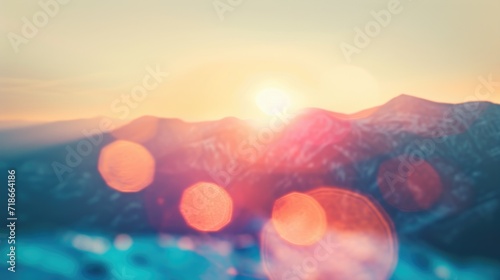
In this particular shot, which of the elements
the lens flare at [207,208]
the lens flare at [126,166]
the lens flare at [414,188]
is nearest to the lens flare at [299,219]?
the lens flare at [207,208]

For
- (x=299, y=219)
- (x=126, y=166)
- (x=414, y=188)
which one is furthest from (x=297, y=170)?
(x=126, y=166)

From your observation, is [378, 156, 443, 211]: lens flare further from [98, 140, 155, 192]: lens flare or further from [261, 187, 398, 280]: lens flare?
[98, 140, 155, 192]: lens flare

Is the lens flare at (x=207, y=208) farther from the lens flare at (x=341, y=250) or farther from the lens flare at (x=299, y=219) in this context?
the lens flare at (x=299, y=219)

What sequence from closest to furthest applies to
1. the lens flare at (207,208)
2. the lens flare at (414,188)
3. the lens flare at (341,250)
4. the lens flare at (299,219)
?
1. the lens flare at (341,250)
2. the lens flare at (299,219)
3. the lens flare at (207,208)
4. the lens flare at (414,188)

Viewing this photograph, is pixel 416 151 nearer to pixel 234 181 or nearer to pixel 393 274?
pixel 393 274

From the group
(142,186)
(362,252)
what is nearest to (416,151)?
(362,252)

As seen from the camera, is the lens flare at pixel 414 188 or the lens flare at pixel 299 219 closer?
the lens flare at pixel 299 219
